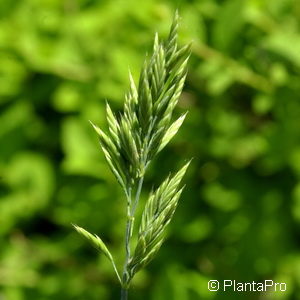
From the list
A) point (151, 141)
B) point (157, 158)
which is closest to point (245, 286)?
point (157, 158)

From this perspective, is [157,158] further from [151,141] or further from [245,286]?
[151,141]

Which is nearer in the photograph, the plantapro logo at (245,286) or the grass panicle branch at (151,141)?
the grass panicle branch at (151,141)

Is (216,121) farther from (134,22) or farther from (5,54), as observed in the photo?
(5,54)

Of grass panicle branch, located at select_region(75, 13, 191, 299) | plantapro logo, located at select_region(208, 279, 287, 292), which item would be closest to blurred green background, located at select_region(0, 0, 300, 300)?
plantapro logo, located at select_region(208, 279, 287, 292)

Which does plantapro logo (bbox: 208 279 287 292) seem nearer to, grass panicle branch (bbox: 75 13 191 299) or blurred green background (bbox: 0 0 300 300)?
blurred green background (bbox: 0 0 300 300)

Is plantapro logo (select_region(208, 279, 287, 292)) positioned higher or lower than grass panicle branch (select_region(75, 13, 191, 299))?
lower

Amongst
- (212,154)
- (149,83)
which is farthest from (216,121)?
(149,83)

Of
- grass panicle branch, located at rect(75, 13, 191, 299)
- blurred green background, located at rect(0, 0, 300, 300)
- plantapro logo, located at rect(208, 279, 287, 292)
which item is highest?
grass panicle branch, located at rect(75, 13, 191, 299)

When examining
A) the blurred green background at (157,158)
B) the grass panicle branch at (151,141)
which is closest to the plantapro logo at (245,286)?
the blurred green background at (157,158)

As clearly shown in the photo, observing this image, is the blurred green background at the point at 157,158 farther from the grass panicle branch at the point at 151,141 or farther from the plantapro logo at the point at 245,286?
the grass panicle branch at the point at 151,141
